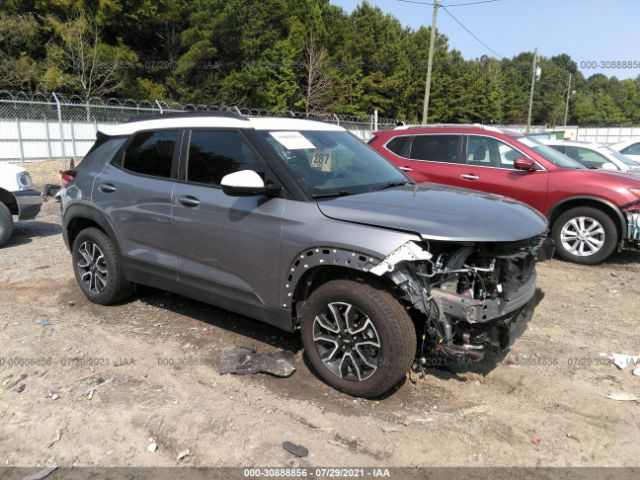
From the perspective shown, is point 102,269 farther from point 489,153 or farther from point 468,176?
point 489,153

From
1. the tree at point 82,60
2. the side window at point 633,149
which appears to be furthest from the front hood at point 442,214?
the tree at point 82,60

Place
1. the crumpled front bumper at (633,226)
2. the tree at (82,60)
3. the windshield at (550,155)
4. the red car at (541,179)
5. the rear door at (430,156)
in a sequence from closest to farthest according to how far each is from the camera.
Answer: the crumpled front bumper at (633,226) < the red car at (541,179) < the windshield at (550,155) < the rear door at (430,156) < the tree at (82,60)

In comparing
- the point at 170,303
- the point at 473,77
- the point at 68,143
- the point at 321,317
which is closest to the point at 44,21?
the point at 68,143

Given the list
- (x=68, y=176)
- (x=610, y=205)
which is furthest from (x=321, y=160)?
(x=610, y=205)

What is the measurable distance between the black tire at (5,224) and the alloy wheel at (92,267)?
3.31m

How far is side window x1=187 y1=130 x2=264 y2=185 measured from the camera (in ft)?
12.7

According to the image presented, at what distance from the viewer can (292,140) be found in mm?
3971

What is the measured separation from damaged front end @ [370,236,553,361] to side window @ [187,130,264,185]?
1.38 meters

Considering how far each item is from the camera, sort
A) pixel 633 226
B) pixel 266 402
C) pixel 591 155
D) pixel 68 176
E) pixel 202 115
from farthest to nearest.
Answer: pixel 591 155 → pixel 633 226 → pixel 68 176 → pixel 202 115 → pixel 266 402

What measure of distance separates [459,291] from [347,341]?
2.64ft

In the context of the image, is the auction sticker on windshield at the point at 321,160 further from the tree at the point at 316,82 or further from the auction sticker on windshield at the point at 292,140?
the tree at the point at 316,82

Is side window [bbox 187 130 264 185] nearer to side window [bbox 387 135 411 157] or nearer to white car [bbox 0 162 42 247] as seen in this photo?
side window [bbox 387 135 411 157]

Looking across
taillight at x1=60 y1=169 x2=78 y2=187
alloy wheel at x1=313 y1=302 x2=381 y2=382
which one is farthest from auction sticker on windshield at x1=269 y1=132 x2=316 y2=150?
taillight at x1=60 y1=169 x2=78 y2=187

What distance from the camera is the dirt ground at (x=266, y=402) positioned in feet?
9.55
